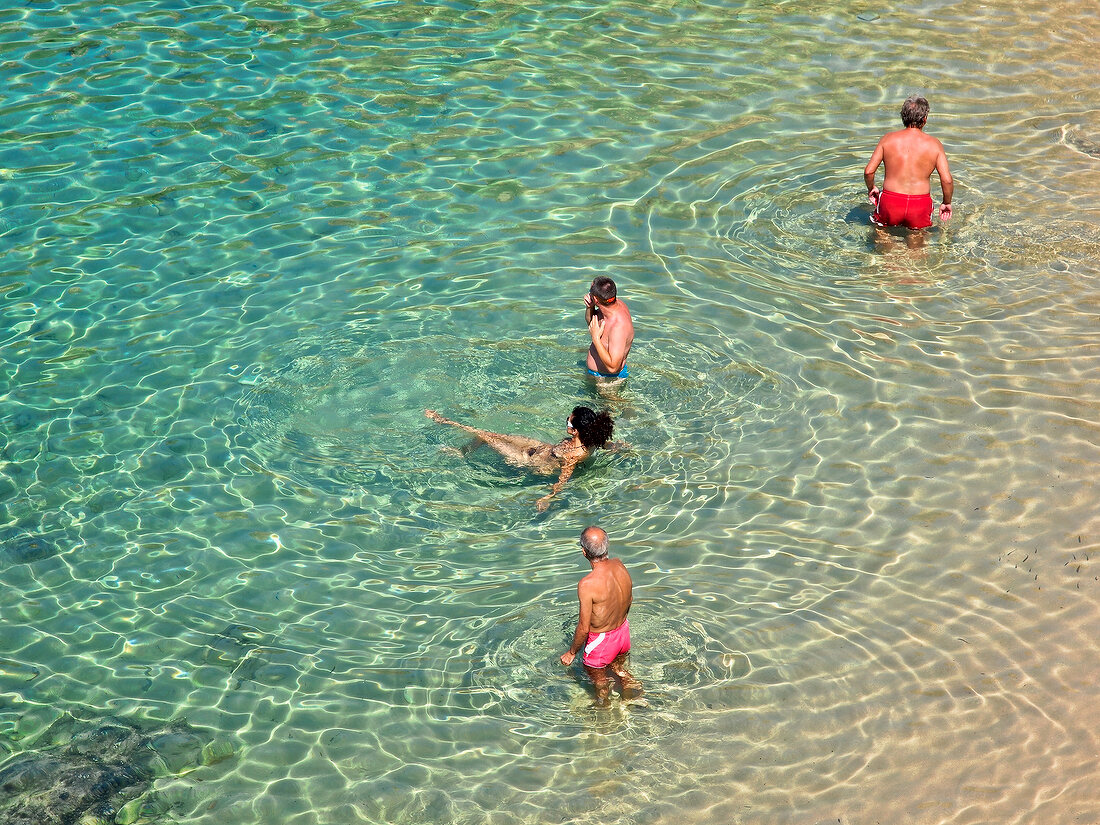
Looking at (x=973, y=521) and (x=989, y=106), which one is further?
(x=989, y=106)

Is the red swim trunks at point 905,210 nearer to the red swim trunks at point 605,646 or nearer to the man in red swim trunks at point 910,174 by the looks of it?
the man in red swim trunks at point 910,174

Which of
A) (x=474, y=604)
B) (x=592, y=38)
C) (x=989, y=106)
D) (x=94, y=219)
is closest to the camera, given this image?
(x=474, y=604)

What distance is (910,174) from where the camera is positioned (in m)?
10.9

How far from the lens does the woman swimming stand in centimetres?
805

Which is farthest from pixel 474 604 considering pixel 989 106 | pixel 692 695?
pixel 989 106

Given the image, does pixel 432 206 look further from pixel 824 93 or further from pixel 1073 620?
pixel 1073 620

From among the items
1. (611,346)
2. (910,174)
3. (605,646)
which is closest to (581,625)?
(605,646)

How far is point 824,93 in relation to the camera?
13.8 m

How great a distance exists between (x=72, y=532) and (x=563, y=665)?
3.88 meters

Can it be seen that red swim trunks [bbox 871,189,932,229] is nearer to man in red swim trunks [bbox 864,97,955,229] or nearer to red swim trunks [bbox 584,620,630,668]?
man in red swim trunks [bbox 864,97,955,229]

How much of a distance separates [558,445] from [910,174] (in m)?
5.13

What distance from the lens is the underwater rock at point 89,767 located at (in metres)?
6.14

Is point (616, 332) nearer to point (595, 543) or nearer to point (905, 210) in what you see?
point (595, 543)

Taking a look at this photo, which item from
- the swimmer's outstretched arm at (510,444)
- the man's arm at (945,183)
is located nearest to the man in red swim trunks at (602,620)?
the swimmer's outstretched arm at (510,444)
